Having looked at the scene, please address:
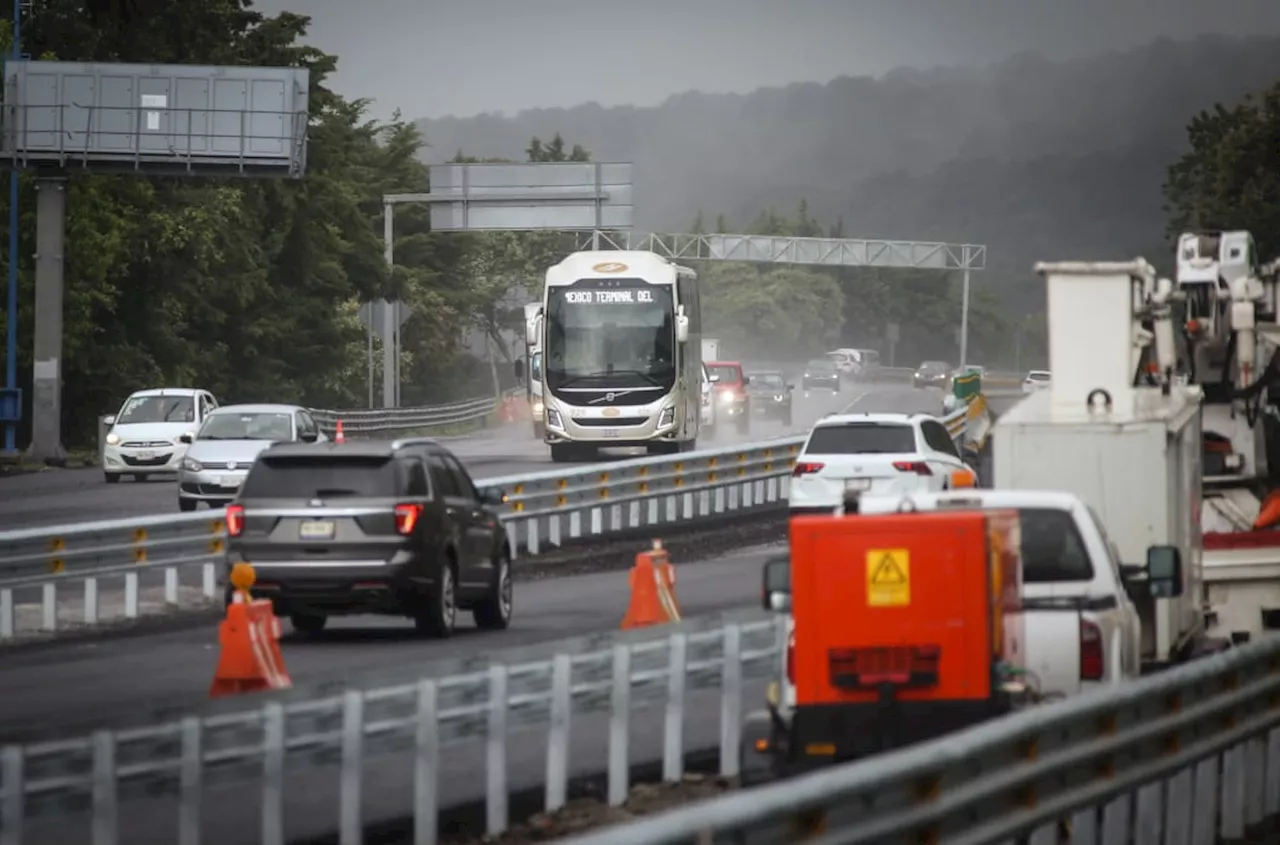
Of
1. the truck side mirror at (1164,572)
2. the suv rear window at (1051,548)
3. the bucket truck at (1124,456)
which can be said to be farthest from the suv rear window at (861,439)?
the suv rear window at (1051,548)

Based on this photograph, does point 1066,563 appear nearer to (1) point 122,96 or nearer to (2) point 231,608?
(2) point 231,608

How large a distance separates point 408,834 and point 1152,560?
4335 millimetres

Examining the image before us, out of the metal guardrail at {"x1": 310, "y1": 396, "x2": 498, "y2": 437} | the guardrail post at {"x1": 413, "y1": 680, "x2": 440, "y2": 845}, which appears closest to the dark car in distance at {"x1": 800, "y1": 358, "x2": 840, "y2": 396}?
the metal guardrail at {"x1": 310, "y1": 396, "x2": 498, "y2": 437}

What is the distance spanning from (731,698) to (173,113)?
165 feet

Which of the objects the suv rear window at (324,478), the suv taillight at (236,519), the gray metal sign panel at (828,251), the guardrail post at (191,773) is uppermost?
the gray metal sign panel at (828,251)

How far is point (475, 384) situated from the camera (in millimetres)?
126625

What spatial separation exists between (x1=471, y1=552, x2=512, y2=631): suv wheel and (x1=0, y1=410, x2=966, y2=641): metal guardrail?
209 centimetres

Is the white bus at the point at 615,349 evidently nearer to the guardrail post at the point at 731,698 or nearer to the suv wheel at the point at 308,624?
the suv wheel at the point at 308,624

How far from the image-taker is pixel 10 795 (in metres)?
9.26

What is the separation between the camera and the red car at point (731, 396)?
73.3m

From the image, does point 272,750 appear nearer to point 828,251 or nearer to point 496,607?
point 496,607

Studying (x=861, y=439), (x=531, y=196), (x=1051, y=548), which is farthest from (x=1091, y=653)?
(x=531, y=196)

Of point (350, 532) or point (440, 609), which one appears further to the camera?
point (440, 609)

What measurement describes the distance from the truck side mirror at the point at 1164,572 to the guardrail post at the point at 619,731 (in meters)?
2.87
